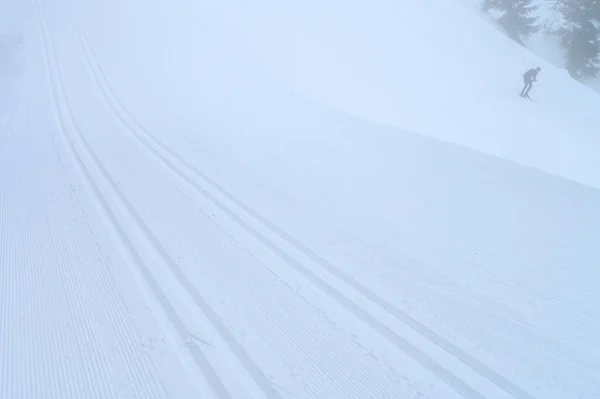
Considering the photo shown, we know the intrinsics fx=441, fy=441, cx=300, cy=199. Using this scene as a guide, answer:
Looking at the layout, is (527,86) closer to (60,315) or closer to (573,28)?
(573,28)

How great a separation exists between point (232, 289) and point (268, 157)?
4359mm

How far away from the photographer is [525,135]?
13180mm

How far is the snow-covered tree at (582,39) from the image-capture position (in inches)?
968

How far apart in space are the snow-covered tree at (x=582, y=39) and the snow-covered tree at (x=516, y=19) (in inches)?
75.0

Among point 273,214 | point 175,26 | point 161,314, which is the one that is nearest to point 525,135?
point 273,214

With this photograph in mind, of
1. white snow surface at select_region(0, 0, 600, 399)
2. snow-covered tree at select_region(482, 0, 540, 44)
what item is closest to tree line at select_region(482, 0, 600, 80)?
snow-covered tree at select_region(482, 0, 540, 44)

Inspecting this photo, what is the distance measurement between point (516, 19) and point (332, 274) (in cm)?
2620

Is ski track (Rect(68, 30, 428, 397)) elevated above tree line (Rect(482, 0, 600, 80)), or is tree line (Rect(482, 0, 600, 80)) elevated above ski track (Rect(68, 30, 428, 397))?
tree line (Rect(482, 0, 600, 80))

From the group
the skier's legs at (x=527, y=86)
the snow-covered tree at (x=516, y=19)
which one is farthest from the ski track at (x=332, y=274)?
the snow-covered tree at (x=516, y=19)

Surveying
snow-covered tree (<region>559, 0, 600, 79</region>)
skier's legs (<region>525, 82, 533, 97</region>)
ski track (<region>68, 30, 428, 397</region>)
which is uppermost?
snow-covered tree (<region>559, 0, 600, 79</region>)

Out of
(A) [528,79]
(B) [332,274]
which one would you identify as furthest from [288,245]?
(A) [528,79]

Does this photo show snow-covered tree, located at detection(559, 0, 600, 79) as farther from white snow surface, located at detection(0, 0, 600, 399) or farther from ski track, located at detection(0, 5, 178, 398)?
ski track, located at detection(0, 5, 178, 398)

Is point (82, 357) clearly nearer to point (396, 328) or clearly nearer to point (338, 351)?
point (338, 351)

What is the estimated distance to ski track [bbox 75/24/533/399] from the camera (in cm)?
409
